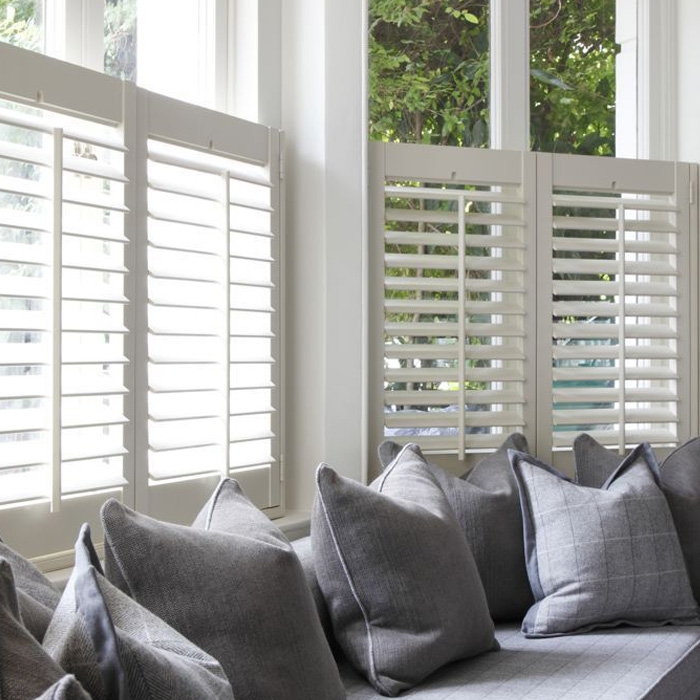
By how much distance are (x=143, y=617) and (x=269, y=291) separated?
141cm

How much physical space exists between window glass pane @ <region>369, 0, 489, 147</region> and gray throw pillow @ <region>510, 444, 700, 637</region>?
3.53ft

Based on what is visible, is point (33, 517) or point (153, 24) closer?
point (33, 517)

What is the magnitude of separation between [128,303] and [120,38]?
0.65 m

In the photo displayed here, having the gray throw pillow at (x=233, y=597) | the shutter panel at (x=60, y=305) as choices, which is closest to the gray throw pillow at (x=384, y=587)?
the gray throw pillow at (x=233, y=597)

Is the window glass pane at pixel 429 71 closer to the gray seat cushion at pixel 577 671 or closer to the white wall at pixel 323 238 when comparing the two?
the white wall at pixel 323 238

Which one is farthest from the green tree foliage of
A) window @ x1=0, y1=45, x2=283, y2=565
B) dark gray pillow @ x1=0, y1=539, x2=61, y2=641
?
dark gray pillow @ x1=0, y1=539, x2=61, y2=641

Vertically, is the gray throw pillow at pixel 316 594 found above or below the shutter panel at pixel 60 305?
below

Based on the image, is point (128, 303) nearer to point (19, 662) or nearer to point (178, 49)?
point (178, 49)

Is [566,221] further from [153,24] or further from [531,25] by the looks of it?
[153,24]

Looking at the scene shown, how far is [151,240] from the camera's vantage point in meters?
2.20

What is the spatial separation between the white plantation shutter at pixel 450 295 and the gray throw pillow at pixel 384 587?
81cm

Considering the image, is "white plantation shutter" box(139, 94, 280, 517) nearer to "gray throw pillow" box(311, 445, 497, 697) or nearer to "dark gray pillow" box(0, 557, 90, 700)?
"gray throw pillow" box(311, 445, 497, 697)

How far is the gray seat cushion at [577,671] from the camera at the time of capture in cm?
184

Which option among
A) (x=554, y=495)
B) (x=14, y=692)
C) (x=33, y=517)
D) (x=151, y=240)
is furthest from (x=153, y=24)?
(x=14, y=692)
